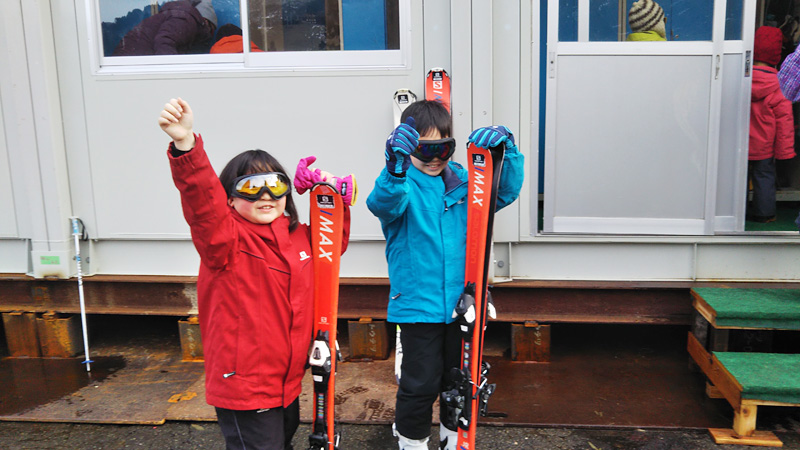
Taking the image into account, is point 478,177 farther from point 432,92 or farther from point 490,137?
point 432,92

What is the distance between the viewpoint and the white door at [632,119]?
13.5ft

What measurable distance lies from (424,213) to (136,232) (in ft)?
9.27

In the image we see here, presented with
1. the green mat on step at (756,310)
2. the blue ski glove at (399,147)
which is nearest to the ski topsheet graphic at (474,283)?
the blue ski glove at (399,147)

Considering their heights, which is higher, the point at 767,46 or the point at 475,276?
the point at 767,46

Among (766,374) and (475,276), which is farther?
(766,374)

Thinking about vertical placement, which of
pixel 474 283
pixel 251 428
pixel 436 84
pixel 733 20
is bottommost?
pixel 251 428

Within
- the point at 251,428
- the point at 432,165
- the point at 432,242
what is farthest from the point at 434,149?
the point at 251,428

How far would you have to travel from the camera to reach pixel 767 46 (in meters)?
4.79

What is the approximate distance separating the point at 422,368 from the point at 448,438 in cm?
39

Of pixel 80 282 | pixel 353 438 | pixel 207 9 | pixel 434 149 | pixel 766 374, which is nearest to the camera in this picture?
pixel 434 149

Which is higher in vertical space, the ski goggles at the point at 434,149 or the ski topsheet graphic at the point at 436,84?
the ski topsheet graphic at the point at 436,84

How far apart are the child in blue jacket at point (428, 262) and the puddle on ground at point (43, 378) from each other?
2.56 m

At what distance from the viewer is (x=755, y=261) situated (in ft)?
13.6

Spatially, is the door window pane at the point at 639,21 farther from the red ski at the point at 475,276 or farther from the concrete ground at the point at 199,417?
the concrete ground at the point at 199,417
